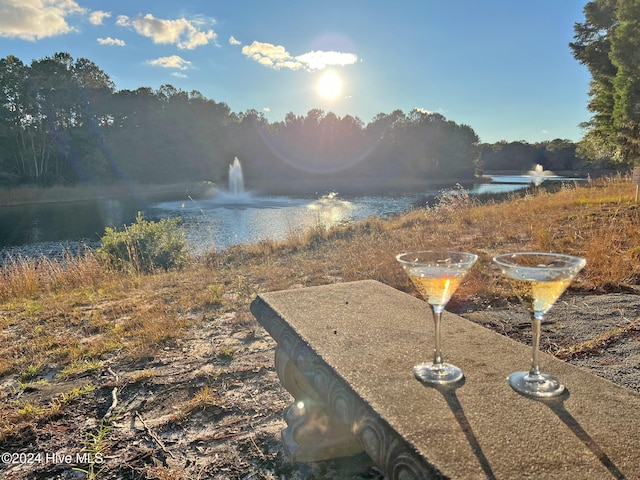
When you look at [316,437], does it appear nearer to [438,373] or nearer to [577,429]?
[438,373]

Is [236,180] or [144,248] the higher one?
[236,180]

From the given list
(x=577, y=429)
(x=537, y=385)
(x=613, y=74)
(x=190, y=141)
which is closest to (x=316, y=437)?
(x=537, y=385)

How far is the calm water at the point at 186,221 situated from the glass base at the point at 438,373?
10388 millimetres

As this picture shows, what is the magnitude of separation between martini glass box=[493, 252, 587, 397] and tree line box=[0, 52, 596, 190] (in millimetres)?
40509

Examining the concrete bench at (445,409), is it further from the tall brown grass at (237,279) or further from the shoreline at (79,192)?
the shoreline at (79,192)

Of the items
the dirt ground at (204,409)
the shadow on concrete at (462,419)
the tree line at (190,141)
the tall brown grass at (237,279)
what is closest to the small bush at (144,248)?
the tall brown grass at (237,279)

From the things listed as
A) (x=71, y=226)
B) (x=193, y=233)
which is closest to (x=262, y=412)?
(x=193, y=233)

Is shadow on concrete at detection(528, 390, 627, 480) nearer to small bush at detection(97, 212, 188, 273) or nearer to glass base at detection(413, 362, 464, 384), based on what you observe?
glass base at detection(413, 362, 464, 384)

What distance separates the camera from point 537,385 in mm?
1140

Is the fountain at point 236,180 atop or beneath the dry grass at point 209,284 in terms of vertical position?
atop

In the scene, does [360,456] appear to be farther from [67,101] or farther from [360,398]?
[67,101]

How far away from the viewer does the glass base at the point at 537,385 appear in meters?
1.12

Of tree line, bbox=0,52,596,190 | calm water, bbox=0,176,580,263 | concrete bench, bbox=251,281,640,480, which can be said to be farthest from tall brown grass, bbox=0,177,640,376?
tree line, bbox=0,52,596,190

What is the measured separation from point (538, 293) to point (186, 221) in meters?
19.8
